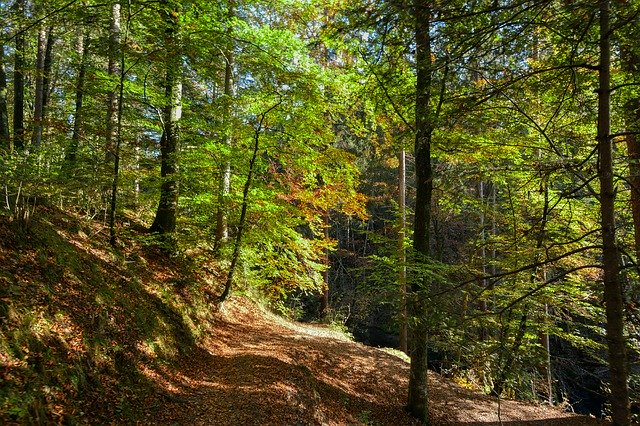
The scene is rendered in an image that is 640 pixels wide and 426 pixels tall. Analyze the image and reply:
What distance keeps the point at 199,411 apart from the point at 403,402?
4866 millimetres

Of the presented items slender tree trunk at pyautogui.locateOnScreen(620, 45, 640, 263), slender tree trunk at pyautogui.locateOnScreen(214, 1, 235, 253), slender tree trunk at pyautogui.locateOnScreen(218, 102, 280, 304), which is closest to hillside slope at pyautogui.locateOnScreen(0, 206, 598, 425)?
slender tree trunk at pyautogui.locateOnScreen(214, 1, 235, 253)

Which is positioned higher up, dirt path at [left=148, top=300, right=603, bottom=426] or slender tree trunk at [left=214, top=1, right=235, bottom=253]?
slender tree trunk at [left=214, top=1, right=235, bottom=253]

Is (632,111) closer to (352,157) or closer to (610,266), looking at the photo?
(610,266)

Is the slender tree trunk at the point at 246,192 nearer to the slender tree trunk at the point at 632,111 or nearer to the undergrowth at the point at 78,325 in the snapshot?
the undergrowth at the point at 78,325

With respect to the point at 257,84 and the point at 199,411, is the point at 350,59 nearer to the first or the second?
the point at 257,84

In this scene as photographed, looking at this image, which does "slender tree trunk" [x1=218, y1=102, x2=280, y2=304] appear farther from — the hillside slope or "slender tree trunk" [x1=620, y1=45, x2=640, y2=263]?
"slender tree trunk" [x1=620, y1=45, x2=640, y2=263]

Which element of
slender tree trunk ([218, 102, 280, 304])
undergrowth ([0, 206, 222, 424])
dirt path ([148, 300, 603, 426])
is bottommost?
dirt path ([148, 300, 603, 426])

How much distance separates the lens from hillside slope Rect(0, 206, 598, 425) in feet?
13.1

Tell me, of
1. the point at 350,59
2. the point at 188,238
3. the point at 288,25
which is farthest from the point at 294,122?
the point at 288,25

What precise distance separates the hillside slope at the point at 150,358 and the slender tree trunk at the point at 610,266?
13.3 feet

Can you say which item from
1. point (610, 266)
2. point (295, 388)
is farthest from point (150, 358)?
point (610, 266)

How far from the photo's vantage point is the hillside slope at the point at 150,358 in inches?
158

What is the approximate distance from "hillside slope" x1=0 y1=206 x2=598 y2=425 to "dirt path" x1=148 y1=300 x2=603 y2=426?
0.03m

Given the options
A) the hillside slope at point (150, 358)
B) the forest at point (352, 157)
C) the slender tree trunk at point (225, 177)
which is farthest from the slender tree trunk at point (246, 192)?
the hillside slope at point (150, 358)
